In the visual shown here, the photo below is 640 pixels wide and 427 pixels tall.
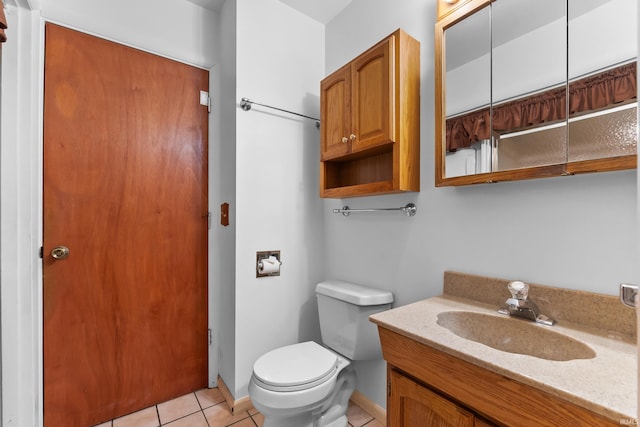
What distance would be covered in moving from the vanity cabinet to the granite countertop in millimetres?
28

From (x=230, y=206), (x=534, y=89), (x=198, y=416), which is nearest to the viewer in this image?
(x=534, y=89)

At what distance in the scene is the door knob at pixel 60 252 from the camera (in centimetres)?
140

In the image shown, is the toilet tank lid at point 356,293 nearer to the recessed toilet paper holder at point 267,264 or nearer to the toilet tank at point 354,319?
the toilet tank at point 354,319

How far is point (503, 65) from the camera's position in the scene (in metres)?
1.07

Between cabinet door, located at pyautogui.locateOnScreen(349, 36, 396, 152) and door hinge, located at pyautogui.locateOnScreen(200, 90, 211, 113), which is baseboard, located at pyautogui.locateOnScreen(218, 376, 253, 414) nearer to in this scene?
cabinet door, located at pyautogui.locateOnScreen(349, 36, 396, 152)

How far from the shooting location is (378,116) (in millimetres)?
1344

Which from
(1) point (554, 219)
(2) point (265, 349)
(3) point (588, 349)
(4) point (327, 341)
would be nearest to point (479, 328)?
(3) point (588, 349)

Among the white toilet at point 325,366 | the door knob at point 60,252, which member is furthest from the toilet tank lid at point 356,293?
the door knob at point 60,252

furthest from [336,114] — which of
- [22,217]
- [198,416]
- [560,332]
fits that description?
[198,416]

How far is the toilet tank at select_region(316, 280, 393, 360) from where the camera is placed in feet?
4.69

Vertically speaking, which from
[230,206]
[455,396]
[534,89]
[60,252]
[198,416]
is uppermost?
[534,89]

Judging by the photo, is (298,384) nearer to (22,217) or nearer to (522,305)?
(522,305)

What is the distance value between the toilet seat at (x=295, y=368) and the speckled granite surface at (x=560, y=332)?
505 millimetres

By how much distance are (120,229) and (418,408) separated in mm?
1679
